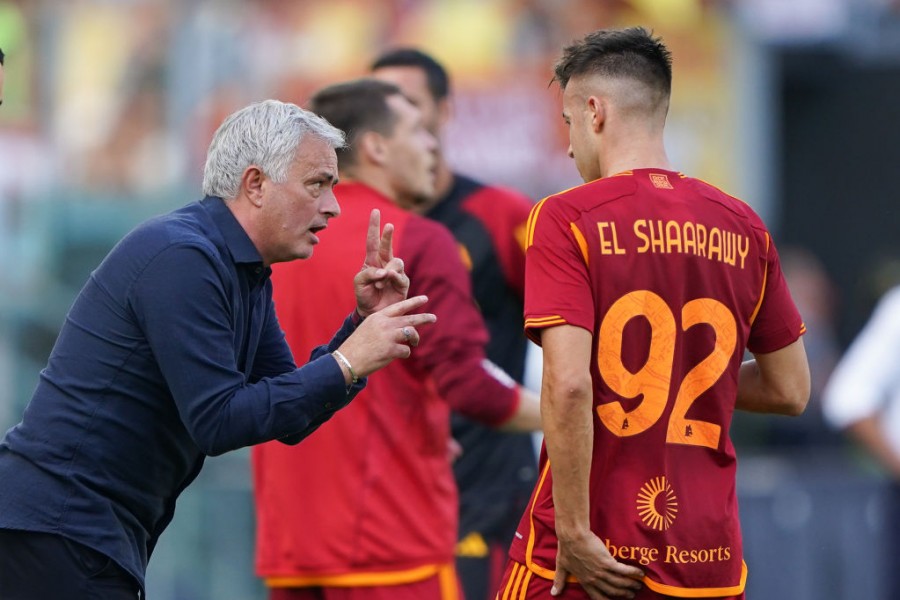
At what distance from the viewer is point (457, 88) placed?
42.8 ft

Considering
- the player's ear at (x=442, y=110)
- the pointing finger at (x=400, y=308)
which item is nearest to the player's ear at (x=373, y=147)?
the player's ear at (x=442, y=110)

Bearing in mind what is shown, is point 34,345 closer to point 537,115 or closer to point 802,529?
point 537,115

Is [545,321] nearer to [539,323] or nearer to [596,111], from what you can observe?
[539,323]

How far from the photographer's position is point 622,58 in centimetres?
414

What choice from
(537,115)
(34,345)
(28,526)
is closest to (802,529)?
(537,115)

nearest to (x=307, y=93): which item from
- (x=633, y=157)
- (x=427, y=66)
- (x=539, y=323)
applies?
(x=427, y=66)

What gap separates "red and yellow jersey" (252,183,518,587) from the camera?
508 cm

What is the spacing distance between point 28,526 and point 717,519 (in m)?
1.83

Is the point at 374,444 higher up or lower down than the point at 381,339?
lower down

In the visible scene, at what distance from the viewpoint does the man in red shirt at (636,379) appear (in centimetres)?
386

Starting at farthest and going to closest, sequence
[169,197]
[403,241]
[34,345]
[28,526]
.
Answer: [169,197], [34,345], [403,241], [28,526]

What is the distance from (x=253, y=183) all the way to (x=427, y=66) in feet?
9.41

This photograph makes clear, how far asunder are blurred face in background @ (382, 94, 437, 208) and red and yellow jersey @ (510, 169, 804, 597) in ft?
5.23

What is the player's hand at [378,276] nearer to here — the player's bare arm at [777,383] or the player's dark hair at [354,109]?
the player's bare arm at [777,383]
